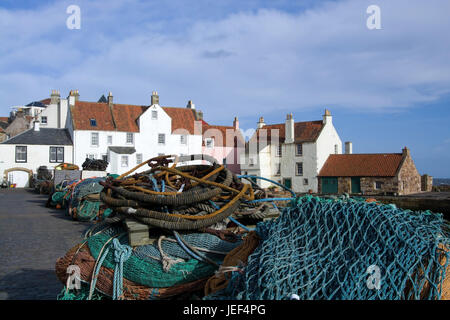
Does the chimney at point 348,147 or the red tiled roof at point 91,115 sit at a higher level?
the red tiled roof at point 91,115

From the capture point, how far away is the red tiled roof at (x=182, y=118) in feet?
170

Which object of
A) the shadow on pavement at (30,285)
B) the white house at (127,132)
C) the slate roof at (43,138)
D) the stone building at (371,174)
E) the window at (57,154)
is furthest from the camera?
the white house at (127,132)

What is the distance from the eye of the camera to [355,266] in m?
3.09

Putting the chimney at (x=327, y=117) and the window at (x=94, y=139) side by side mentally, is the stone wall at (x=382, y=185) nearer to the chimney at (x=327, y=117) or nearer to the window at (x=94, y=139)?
the chimney at (x=327, y=117)

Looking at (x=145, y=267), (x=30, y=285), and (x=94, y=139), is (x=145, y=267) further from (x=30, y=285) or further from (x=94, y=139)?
(x=94, y=139)

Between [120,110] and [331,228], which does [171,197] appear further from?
[120,110]

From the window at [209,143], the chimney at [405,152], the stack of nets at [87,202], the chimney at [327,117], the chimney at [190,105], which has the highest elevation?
the chimney at [190,105]

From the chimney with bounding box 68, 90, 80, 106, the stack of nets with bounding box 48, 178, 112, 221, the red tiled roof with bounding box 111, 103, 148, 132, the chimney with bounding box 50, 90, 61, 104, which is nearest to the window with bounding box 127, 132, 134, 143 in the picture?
the red tiled roof with bounding box 111, 103, 148, 132

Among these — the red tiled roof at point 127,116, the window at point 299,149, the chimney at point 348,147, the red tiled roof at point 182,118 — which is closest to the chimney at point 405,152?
the chimney at point 348,147

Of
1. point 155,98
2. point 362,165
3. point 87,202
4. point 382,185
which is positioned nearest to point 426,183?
point 382,185

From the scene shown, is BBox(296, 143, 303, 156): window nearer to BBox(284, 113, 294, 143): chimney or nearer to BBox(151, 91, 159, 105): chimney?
BBox(284, 113, 294, 143): chimney

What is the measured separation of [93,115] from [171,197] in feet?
153

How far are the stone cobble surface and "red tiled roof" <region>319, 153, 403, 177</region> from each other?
3719cm

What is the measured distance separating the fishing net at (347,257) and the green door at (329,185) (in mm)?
44838
